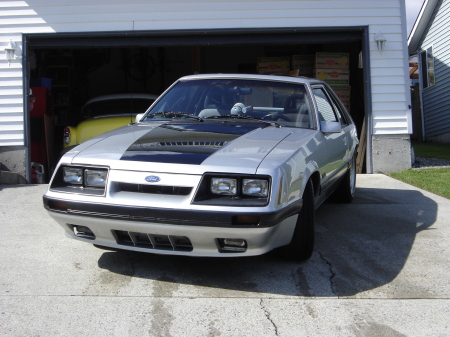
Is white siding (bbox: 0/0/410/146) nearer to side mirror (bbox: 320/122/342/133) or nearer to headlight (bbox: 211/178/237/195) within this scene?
side mirror (bbox: 320/122/342/133)

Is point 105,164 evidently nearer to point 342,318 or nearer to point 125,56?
point 342,318

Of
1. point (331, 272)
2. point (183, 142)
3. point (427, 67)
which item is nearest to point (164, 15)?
point (183, 142)

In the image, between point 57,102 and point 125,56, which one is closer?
point 57,102

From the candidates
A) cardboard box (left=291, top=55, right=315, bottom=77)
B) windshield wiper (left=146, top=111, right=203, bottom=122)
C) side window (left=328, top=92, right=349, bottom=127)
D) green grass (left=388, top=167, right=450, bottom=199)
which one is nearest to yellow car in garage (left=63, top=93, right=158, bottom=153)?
cardboard box (left=291, top=55, right=315, bottom=77)

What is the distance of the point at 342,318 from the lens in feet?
11.2

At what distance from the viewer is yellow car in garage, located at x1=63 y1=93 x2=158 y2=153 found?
31.1ft

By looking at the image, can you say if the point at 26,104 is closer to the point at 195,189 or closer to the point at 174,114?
the point at 174,114

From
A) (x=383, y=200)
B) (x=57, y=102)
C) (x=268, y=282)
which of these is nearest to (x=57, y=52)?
(x=57, y=102)

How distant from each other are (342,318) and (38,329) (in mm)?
1741

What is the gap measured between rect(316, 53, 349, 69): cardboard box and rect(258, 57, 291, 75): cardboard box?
0.98 metres

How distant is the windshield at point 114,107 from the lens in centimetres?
1141

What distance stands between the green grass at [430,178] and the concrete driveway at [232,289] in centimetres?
246

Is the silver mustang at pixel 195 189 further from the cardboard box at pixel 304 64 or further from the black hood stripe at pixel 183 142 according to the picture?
the cardboard box at pixel 304 64

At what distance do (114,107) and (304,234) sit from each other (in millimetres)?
8005
